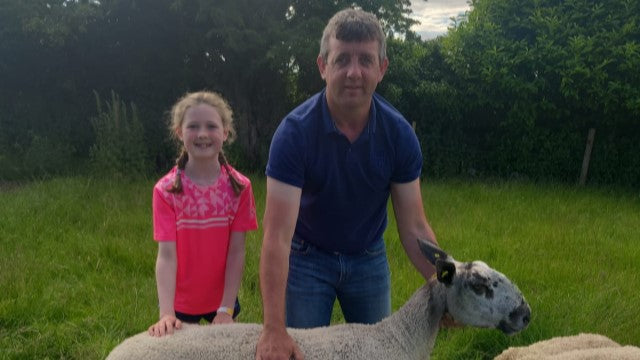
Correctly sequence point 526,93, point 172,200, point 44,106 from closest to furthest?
point 172,200 → point 526,93 → point 44,106

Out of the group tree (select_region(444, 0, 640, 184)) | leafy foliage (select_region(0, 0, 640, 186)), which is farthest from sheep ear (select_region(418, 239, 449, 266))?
tree (select_region(444, 0, 640, 184))

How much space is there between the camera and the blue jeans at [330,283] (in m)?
3.26

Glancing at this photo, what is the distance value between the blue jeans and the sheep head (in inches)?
19.9

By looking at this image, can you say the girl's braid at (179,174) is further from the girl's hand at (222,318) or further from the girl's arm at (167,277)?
the girl's hand at (222,318)

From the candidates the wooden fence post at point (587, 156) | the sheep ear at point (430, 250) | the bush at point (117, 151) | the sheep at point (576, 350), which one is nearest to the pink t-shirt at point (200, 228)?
the sheep ear at point (430, 250)

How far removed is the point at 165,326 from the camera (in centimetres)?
281

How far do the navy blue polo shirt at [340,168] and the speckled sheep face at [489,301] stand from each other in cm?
61

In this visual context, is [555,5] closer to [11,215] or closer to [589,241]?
[589,241]

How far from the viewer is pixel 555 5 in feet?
37.3

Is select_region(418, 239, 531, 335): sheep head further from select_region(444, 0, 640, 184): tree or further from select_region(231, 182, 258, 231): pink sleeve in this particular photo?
select_region(444, 0, 640, 184): tree

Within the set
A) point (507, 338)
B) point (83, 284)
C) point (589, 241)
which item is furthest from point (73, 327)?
point (589, 241)

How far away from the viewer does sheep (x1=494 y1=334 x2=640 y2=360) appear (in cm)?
333

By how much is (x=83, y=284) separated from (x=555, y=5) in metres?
10.3

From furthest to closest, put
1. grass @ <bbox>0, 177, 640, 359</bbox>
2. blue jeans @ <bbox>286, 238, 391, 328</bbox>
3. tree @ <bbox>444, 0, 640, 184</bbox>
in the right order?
tree @ <bbox>444, 0, 640, 184</bbox> < grass @ <bbox>0, 177, 640, 359</bbox> < blue jeans @ <bbox>286, 238, 391, 328</bbox>
